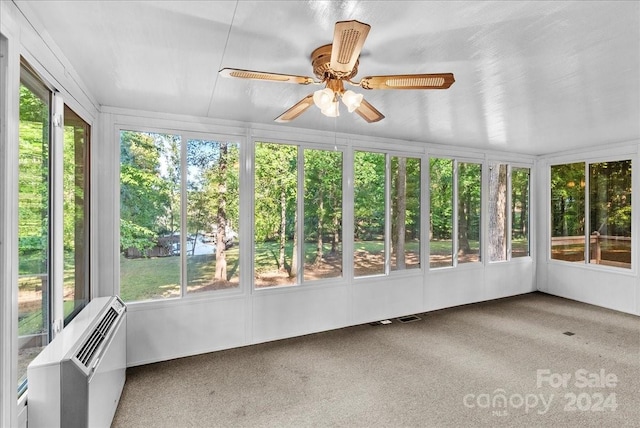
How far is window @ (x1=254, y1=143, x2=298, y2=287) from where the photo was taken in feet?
12.5

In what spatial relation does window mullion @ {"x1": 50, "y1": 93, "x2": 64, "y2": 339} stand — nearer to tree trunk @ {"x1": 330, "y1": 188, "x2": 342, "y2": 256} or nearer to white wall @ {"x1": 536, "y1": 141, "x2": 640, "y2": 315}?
tree trunk @ {"x1": 330, "y1": 188, "x2": 342, "y2": 256}

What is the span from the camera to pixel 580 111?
10.7 feet

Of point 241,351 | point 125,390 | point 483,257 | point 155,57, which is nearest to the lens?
point 155,57

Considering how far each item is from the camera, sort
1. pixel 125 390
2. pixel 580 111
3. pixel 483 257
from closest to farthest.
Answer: pixel 125 390, pixel 580 111, pixel 483 257

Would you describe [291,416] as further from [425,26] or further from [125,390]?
[425,26]

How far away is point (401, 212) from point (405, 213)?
0.08 meters

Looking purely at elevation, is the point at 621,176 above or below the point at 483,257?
above

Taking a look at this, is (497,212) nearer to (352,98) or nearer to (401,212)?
(401,212)

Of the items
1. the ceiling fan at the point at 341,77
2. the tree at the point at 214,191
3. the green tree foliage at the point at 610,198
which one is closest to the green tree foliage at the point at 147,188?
the tree at the point at 214,191

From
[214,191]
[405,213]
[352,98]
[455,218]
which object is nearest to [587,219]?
[455,218]

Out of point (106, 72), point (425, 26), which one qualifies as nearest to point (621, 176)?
point (425, 26)

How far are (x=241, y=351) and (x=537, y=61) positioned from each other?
11.8 ft

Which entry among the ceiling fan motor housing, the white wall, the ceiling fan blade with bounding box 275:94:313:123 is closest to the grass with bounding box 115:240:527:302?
the ceiling fan blade with bounding box 275:94:313:123

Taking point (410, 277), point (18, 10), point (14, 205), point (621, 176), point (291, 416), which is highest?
point (18, 10)
